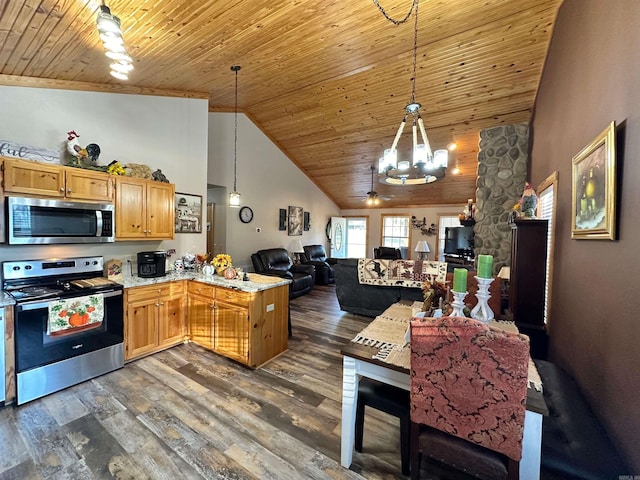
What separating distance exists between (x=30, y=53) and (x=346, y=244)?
8408 millimetres

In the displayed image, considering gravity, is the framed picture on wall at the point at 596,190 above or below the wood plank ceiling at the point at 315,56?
below

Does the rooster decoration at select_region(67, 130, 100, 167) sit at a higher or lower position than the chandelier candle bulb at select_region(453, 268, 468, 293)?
higher

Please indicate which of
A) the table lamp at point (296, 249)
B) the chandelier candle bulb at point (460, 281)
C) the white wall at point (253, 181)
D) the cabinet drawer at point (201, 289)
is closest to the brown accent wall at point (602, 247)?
the chandelier candle bulb at point (460, 281)

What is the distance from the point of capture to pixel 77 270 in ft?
9.31

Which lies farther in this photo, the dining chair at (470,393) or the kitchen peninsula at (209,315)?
the kitchen peninsula at (209,315)

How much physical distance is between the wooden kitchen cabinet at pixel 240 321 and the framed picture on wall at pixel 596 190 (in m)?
2.64

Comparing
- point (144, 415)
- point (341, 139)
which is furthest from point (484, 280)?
point (341, 139)

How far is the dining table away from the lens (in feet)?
3.74

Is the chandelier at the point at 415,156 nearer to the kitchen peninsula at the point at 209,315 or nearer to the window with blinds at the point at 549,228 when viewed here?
the window with blinds at the point at 549,228

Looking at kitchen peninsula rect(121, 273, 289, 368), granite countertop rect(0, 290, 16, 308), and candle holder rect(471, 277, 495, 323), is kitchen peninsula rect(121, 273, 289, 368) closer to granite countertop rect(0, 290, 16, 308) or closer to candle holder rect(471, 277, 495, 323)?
granite countertop rect(0, 290, 16, 308)

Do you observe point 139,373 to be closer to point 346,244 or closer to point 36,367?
point 36,367

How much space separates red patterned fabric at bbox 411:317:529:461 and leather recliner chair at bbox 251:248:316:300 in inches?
169

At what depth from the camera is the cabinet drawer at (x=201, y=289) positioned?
10.1ft

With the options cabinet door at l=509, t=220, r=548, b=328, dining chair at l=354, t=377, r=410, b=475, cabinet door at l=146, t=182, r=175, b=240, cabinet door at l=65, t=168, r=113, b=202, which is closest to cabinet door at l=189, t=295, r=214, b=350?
cabinet door at l=146, t=182, r=175, b=240
